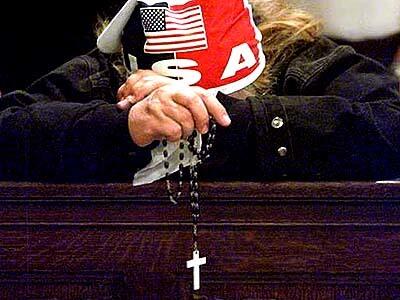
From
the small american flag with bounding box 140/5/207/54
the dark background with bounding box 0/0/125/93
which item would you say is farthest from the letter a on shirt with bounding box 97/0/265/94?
the dark background with bounding box 0/0/125/93

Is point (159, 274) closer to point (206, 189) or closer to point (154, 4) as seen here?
point (206, 189)

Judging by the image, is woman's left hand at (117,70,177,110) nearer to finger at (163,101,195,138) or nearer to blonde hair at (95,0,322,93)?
finger at (163,101,195,138)

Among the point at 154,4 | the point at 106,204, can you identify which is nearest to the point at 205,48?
the point at 154,4

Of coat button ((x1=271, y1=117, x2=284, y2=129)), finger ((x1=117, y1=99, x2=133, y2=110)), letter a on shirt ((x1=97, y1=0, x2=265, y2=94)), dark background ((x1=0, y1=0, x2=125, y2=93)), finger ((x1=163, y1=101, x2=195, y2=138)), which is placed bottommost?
dark background ((x1=0, y1=0, x2=125, y2=93))

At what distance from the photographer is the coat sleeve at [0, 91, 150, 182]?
727 millimetres

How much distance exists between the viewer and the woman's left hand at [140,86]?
28.6 inches

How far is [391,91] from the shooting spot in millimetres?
854

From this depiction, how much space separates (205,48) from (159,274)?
0.72 ft

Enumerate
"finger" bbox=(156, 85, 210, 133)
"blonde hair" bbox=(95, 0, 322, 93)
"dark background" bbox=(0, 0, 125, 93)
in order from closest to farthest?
"finger" bbox=(156, 85, 210, 133)
"blonde hair" bbox=(95, 0, 322, 93)
"dark background" bbox=(0, 0, 125, 93)

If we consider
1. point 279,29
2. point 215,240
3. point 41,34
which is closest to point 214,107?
point 215,240

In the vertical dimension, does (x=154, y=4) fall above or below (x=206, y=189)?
above

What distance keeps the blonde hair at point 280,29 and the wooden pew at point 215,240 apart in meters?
0.27

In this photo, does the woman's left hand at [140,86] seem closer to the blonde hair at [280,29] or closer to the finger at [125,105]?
the finger at [125,105]

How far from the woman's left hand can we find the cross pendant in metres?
0.16
